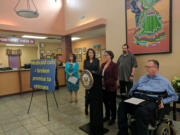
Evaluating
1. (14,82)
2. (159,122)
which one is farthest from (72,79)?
(14,82)

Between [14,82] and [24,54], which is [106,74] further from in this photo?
[24,54]

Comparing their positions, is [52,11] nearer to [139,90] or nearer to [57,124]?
Answer: [57,124]

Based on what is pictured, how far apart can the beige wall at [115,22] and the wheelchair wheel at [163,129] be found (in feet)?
4.54

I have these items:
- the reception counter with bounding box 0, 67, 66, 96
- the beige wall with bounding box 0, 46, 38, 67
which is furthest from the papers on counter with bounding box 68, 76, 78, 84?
the beige wall with bounding box 0, 46, 38, 67

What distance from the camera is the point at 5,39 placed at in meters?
3.85

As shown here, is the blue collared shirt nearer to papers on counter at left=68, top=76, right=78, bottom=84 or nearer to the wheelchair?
the wheelchair

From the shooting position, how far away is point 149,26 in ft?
9.46

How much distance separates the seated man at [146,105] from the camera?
1463mm

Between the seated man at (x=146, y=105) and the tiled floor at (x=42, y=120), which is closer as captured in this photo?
the seated man at (x=146, y=105)

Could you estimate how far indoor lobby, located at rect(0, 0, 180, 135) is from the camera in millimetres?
1758

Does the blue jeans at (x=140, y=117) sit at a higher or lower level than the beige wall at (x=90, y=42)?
lower

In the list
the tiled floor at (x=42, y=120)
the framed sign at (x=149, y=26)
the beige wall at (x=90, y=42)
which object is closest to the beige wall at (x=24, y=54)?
the beige wall at (x=90, y=42)

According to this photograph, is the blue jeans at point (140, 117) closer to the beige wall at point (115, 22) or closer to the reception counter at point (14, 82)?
the beige wall at point (115, 22)

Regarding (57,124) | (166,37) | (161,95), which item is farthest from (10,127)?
(166,37)
